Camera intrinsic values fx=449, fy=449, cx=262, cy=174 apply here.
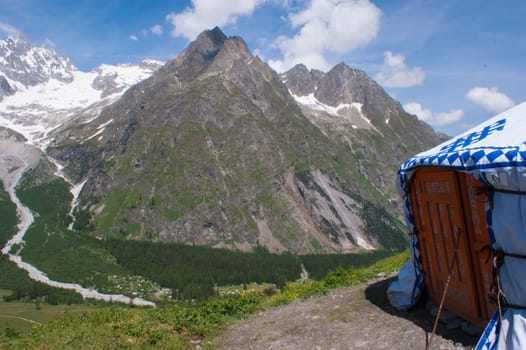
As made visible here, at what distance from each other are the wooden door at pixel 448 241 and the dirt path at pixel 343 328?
2.67ft

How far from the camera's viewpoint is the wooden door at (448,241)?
10531mm

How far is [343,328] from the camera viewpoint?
39.6 feet

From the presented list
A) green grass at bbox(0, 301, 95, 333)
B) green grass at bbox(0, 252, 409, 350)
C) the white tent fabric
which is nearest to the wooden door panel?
the white tent fabric

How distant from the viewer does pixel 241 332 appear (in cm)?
1343

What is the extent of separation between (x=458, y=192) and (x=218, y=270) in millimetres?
A: 187960

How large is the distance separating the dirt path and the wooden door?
0.81 m

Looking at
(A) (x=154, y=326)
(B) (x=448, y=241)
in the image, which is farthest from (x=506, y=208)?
(A) (x=154, y=326)

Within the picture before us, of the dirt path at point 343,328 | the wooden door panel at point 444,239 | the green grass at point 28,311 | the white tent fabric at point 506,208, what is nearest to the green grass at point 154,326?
the dirt path at point 343,328

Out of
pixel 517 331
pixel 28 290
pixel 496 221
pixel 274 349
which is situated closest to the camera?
pixel 517 331

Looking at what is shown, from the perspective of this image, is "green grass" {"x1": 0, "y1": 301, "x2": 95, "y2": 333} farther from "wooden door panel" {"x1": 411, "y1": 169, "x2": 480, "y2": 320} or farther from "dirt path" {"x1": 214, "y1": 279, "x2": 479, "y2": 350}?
"wooden door panel" {"x1": 411, "y1": 169, "x2": 480, "y2": 320}

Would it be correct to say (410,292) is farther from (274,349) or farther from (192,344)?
(192,344)

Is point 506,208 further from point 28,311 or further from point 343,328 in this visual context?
point 28,311

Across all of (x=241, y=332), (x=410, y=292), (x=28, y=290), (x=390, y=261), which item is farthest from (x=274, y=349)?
(x=28, y=290)

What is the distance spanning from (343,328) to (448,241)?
11.8 feet
